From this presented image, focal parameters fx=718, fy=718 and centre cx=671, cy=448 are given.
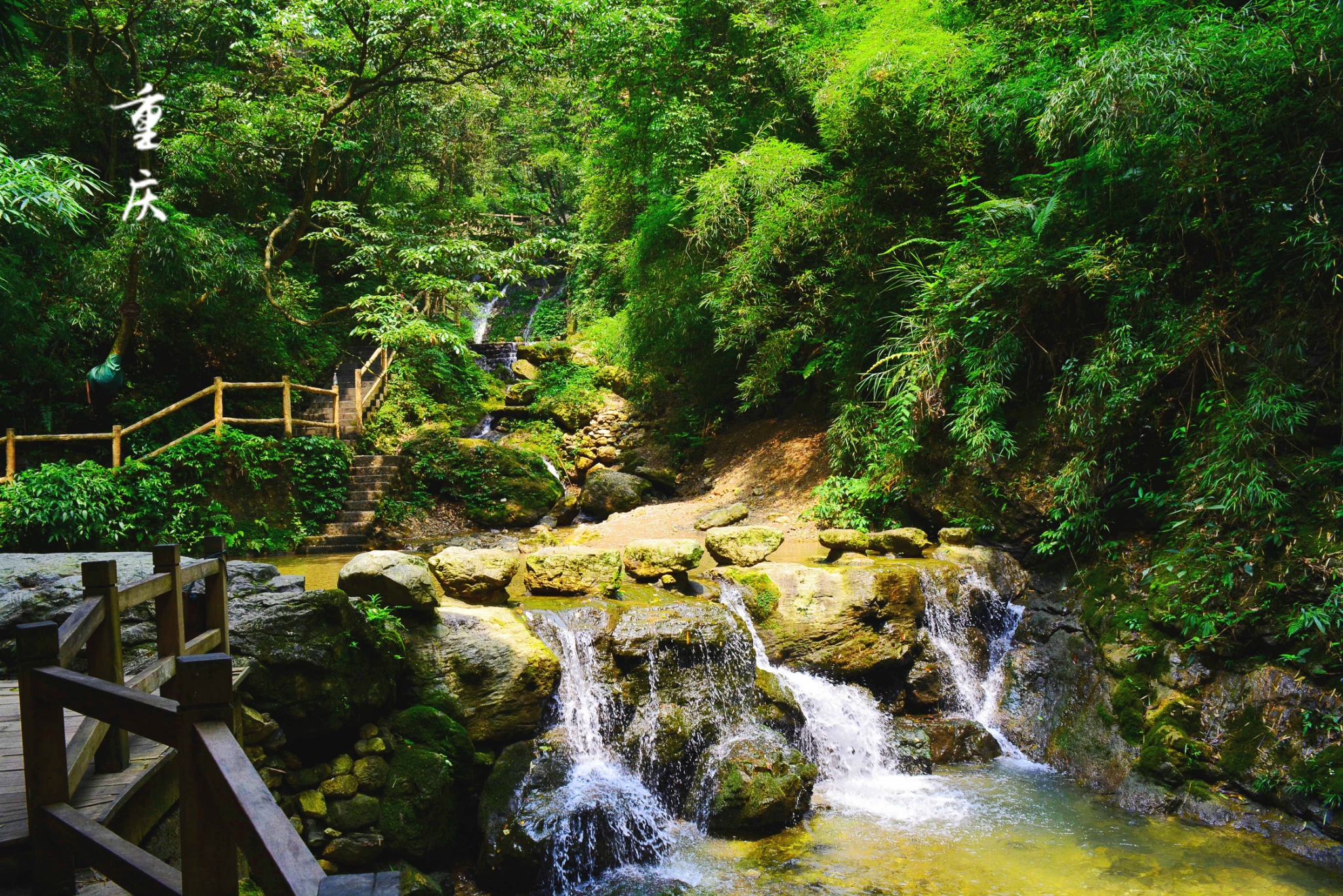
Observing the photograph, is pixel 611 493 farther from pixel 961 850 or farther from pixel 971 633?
pixel 961 850

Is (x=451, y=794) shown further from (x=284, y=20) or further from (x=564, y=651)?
(x=284, y=20)

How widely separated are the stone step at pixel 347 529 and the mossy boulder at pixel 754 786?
7374 mm

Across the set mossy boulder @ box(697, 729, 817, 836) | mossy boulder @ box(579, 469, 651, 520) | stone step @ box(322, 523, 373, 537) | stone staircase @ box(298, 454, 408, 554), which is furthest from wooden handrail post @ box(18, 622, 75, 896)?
mossy boulder @ box(579, 469, 651, 520)

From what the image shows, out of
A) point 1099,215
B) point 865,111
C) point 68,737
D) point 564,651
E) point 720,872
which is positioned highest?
point 865,111

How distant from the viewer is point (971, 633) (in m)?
7.18

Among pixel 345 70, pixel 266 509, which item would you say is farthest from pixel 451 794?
pixel 345 70

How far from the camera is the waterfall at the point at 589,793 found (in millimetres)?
4723

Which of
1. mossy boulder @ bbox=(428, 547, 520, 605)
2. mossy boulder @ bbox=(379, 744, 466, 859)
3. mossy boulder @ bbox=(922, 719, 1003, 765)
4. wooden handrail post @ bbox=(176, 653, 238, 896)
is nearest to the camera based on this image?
wooden handrail post @ bbox=(176, 653, 238, 896)

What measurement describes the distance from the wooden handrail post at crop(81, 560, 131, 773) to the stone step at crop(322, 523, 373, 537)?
27.2 ft

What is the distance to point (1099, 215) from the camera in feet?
23.1

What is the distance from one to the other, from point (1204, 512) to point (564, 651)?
5451mm

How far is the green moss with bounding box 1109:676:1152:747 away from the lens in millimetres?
5723

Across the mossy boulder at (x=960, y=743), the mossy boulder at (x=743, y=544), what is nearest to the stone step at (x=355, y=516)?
the mossy boulder at (x=743, y=544)

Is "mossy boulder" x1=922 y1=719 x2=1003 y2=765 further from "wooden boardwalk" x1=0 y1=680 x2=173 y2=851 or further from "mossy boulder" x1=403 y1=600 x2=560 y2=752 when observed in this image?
"wooden boardwalk" x1=0 y1=680 x2=173 y2=851
